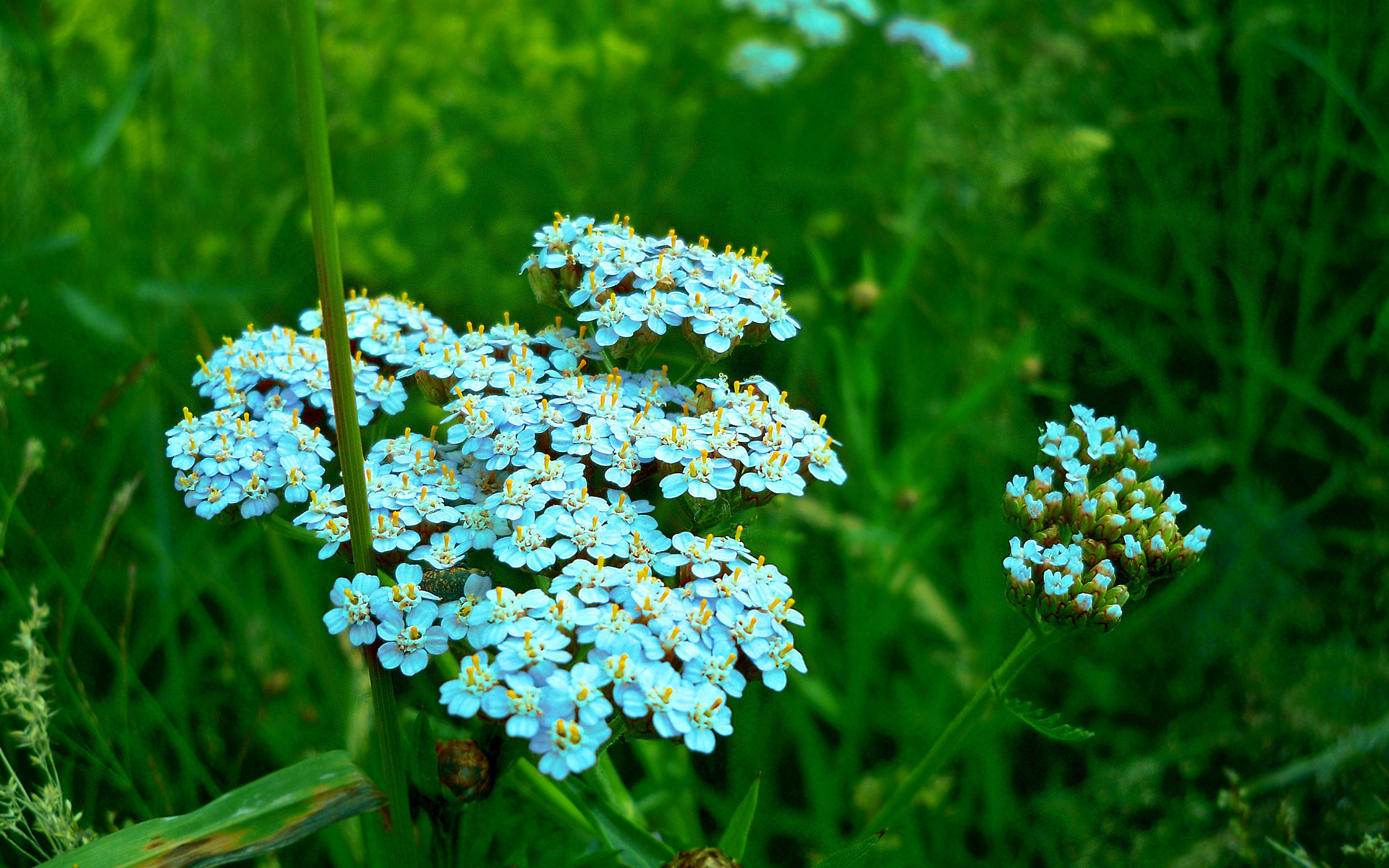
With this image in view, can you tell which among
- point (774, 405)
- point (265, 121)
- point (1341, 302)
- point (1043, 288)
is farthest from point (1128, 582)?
point (265, 121)

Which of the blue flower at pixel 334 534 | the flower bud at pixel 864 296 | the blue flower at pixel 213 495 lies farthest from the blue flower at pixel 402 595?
the flower bud at pixel 864 296

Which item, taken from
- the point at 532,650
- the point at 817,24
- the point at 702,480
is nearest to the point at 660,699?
the point at 532,650

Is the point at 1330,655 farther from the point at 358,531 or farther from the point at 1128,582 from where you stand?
the point at 358,531

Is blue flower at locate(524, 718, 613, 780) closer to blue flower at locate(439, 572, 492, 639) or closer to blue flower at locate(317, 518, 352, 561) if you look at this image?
blue flower at locate(439, 572, 492, 639)

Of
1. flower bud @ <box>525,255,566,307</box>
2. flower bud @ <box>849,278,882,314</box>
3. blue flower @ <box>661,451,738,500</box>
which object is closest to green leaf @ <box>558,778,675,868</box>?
blue flower @ <box>661,451,738,500</box>

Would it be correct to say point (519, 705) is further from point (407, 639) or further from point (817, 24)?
point (817, 24)

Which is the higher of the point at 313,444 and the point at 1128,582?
the point at 313,444

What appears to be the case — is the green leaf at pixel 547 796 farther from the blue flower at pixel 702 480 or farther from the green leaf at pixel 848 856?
the blue flower at pixel 702 480
